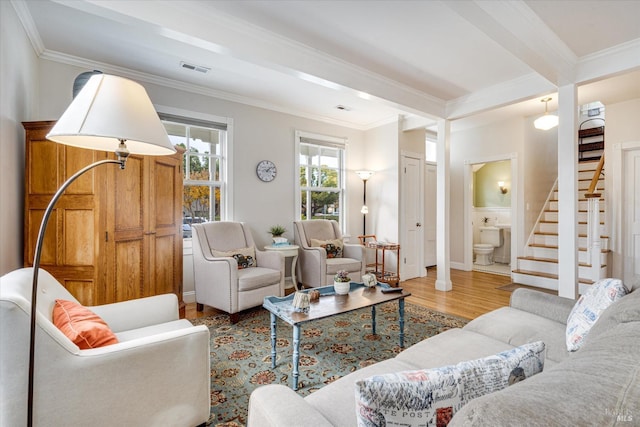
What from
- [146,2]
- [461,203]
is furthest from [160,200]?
[461,203]

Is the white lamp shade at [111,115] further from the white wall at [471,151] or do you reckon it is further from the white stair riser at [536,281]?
the white wall at [471,151]

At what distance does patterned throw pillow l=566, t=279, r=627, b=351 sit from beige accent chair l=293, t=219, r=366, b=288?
8.68 ft

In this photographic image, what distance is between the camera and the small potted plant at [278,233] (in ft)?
13.5

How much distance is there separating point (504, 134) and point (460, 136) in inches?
31.8

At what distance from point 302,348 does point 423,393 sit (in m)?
2.00

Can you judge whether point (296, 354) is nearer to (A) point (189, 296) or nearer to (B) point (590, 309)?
(B) point (590, 309)

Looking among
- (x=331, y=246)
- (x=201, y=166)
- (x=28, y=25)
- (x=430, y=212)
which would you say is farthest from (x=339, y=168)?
(x=28, y=25)

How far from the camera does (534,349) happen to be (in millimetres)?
825

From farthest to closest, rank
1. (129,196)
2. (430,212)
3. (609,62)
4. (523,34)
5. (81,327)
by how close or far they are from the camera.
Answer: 1. (430,212)
2. (609,62)
3. (129,196)
4. (523,34)
5. (81,327)

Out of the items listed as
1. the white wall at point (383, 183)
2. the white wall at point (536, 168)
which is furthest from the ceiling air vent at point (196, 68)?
the white wall at point (536, 168)

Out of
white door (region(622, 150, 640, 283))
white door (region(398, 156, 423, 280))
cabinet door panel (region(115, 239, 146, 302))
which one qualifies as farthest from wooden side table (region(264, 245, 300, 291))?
white door (region(622, 150, 640, 283))

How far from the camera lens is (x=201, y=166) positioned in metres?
3.92

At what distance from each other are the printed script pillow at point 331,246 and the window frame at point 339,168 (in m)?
0.57

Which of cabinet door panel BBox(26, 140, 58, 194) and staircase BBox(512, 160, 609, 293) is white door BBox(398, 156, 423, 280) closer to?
staircase BBox(512, 160, 609, 293)
